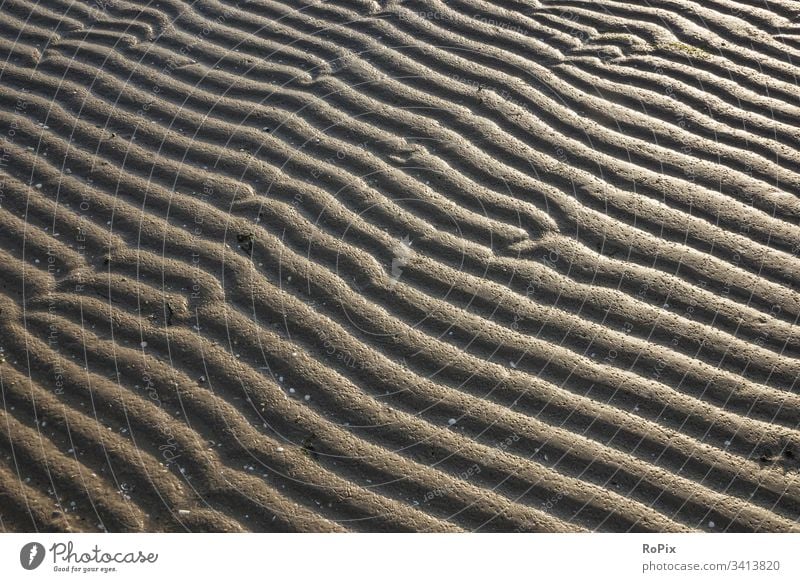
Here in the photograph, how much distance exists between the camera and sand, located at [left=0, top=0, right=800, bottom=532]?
3.22 m

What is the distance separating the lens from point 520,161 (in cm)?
426

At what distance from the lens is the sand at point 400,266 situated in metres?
3.22

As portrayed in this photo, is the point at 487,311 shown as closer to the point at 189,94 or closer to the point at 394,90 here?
the point at 394,90

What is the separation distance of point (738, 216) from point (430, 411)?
2.10m
